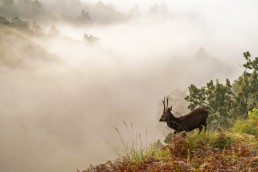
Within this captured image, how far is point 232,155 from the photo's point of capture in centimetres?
739

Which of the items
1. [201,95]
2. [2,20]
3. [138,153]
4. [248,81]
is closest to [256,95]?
[248,81]

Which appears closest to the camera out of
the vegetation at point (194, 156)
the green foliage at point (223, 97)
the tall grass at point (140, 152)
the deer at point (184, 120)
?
the vegetation at point (194, 156)

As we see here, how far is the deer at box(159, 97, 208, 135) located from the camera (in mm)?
9971

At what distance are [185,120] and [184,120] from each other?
0.09ft

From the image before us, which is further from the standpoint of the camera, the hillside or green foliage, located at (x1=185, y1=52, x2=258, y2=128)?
green foliage, located at (x1=185, y1=52, x2=258, y2=128)

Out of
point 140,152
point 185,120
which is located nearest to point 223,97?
point 185,120

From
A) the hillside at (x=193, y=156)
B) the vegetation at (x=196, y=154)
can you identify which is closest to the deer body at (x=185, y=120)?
the vegetation at (x=196, y=154)

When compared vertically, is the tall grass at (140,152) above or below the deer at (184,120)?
below

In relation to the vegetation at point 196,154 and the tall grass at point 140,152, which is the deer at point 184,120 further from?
the tall grass at point 140,152

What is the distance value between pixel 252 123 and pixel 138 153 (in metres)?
6.04

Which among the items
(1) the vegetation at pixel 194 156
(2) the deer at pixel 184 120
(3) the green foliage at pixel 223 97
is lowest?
(1) the vegetation at pixel 194 156

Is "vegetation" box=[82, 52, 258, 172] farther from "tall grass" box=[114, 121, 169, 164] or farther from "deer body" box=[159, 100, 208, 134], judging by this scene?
"deer body" box=[159, 100, 208, 134]

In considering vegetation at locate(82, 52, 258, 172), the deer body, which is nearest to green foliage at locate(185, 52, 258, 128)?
vegetation at locate(82, 52, 258, 172)

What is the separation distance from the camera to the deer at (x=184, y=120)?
9971mm
